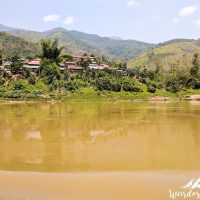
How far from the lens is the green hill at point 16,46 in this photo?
10703 cm

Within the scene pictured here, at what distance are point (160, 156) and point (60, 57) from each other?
59141 mm

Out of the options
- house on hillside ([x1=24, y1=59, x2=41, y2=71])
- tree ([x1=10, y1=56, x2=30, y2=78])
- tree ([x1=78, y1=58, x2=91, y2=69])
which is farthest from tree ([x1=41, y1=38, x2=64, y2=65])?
tree ([x1=10, y1=56, x2=30, y2=78])

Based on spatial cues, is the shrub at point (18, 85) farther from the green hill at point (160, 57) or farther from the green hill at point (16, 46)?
the green hill at point (160, 57)

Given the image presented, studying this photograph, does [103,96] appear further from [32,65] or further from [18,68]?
[32,65]

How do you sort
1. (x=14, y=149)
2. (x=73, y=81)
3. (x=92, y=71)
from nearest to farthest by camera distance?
(x=14, y=149), (x=73, y=81), (x=92, y=71)

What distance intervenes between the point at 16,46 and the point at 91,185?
105301mm

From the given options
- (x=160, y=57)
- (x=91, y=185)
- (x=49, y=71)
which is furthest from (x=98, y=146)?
(x=160, y=57)

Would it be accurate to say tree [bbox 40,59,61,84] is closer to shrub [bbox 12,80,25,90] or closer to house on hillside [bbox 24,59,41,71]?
house on hillside [bbox 24,59,41,71]

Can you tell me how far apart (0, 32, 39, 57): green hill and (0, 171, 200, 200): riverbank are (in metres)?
95.3

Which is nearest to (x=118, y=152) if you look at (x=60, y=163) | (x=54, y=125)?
(x=60, y=163)

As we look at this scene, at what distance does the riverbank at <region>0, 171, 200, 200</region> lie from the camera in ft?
34.3

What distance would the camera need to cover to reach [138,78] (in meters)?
75.2

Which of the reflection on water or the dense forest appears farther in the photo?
the dense forest

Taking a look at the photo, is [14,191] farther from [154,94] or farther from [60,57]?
[60,57]
